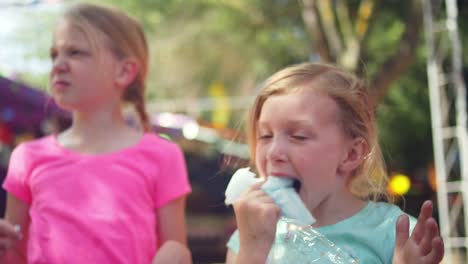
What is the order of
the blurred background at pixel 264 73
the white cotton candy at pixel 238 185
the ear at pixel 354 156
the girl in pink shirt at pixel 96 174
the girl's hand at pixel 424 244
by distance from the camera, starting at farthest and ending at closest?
1. the blurred background at pixel 264 73
2. the girl in pink shirt at pixel 96 174
3. the ear at pixel 354 156
4. the white cotton candy at pixel 238 185
5. the girl's hand at pixel 424 244

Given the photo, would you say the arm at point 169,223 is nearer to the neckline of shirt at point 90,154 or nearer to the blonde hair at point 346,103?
the neckline of shirt at point 90,154

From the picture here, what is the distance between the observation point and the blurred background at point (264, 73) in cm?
696

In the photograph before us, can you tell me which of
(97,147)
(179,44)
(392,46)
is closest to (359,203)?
(97,147)

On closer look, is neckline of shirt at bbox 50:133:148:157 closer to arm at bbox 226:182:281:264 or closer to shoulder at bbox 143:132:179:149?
shoulder at bbox 143:132:179:149

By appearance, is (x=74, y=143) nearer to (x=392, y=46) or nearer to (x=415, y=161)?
(x=392, y=46)

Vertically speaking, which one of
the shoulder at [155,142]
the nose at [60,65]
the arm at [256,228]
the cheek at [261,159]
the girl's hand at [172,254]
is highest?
A: the nose at [60,65]

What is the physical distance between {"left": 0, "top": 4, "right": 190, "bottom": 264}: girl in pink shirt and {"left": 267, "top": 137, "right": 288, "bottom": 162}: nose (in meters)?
0.46

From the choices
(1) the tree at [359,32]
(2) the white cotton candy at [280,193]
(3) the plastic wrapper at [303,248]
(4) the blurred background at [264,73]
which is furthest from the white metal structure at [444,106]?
(2) the white cotton candy at [280,193]

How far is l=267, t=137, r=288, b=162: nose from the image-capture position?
1.48 meters

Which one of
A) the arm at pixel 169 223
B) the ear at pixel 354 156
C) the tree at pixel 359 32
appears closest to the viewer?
the ear at pixel 354 156

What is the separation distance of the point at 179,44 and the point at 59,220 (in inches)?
471

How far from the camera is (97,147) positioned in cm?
202

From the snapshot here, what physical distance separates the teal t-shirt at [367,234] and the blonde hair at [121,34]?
2.96 ft

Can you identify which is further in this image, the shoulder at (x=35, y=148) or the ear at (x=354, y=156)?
the shoulder at (x=35, y=148)
